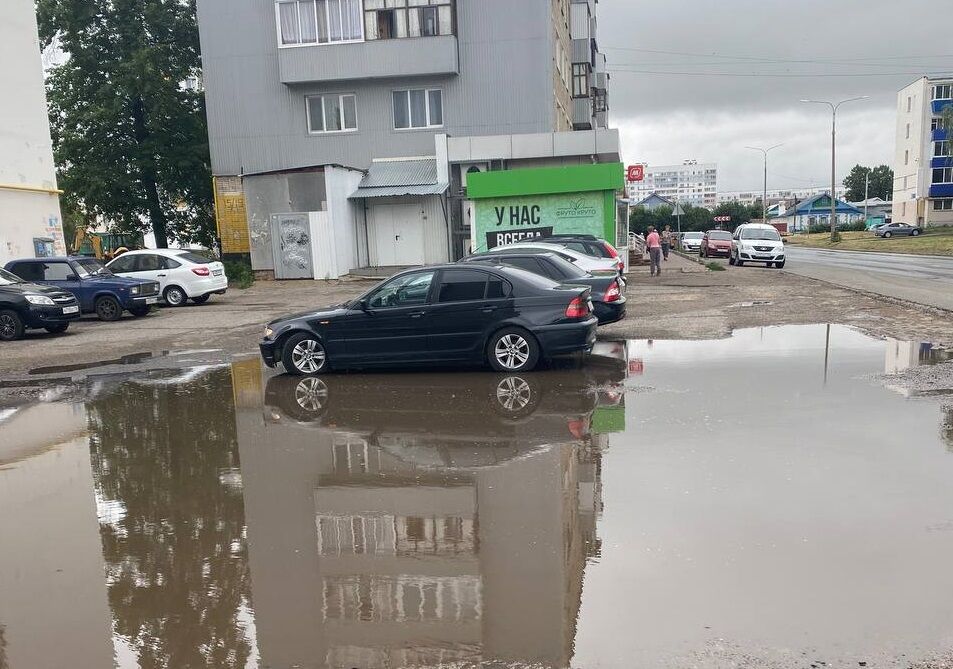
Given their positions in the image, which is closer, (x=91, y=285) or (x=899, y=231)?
(x=91, y=285)

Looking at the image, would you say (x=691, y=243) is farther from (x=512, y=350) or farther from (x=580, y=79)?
(x=512, y=350)

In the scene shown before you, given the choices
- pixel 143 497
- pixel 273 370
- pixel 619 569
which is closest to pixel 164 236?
pixel 273 370

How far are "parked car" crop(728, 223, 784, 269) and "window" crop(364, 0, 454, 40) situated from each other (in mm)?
14798

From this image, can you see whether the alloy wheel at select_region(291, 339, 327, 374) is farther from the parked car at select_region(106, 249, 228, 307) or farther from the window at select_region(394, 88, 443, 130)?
the window at select_region(394, 88, 443, 130)

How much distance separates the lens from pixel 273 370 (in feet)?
37.9

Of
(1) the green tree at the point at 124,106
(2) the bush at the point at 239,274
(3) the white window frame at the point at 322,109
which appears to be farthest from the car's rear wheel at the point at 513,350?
(1) the green tree at the point at 124,106

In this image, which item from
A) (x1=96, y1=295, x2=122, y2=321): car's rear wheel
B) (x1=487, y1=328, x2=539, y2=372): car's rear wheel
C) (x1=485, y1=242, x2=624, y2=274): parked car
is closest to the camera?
(x1=487, y1=328, x2=539, y2=372): car's rear wheel

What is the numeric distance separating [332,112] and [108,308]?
1665cm

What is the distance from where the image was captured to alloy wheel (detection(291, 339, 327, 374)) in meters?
10.8

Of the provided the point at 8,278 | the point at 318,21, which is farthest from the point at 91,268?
the point at 318,21

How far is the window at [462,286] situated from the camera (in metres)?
10.3

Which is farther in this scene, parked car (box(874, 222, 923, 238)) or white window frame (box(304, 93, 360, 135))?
parked car (box(874, 222, 923, 238))

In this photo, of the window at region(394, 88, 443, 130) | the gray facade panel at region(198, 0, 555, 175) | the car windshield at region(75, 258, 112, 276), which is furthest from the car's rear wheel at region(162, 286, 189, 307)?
the window at region(394, 88, 443, 130)

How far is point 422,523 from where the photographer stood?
17.3 ft
